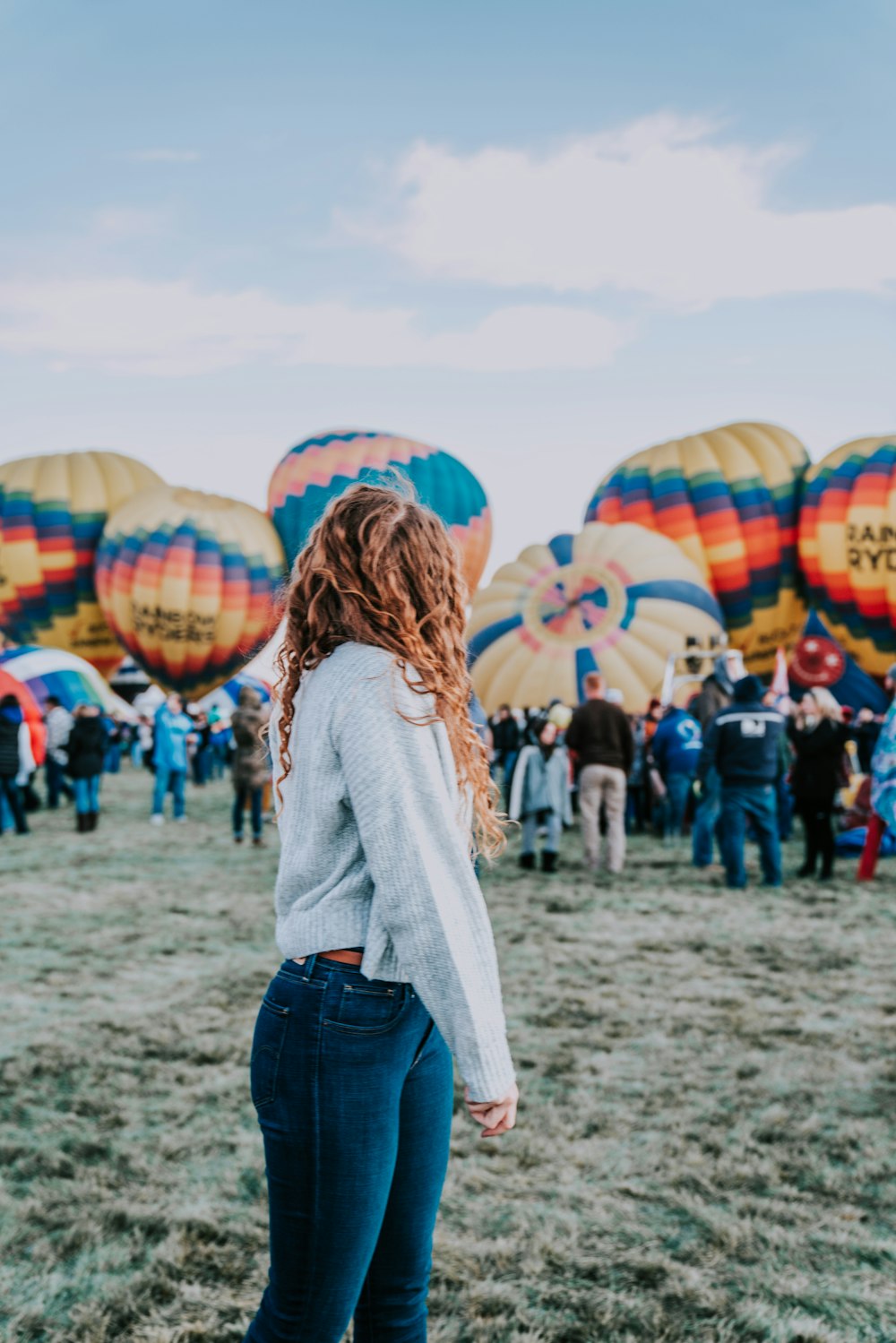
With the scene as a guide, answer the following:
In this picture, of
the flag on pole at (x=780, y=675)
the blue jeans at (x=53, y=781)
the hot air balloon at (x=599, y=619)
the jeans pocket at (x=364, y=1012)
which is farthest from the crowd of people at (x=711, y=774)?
the blue jeans at (x=53, y=781)

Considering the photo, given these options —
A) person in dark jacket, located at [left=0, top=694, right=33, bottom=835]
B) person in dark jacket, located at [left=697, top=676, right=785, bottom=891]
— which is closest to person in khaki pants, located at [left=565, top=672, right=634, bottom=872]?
person in dark jacket, located at [left=697, top=676, right=785, bottom=891]

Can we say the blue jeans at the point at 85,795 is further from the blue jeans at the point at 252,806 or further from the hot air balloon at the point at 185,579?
the hot air balloon at the point at 185,579

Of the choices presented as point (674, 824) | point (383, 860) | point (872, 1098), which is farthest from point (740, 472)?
point (383, 860)

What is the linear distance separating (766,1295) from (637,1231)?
0.42 metres

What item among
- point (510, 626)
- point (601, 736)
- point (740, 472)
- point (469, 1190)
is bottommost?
point (469, 1190)

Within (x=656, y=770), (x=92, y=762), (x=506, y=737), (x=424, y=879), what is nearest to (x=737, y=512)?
(x=506, y=737)

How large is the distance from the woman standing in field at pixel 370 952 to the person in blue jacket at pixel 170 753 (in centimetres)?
1076

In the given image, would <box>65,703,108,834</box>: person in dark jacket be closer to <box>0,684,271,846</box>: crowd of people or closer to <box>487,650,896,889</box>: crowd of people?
<box>0,684,271,846</box>: crowd of people

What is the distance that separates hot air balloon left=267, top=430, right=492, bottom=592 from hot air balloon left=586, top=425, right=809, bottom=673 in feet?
8.99

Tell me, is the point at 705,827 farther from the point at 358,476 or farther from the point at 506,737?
the point at 358,476

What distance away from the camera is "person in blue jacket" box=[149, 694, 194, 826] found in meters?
12.3

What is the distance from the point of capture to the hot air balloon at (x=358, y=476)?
59.5ft

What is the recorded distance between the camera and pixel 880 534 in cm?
1568

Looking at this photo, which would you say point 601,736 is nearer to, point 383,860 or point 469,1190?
point 469,1190
